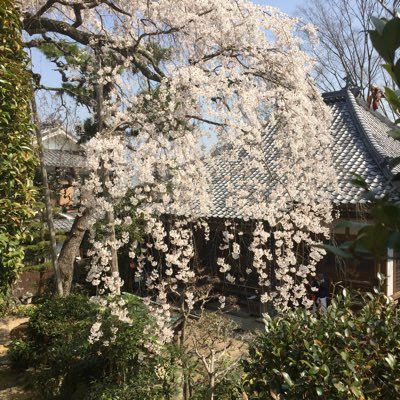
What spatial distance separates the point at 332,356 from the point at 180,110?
3530 millimetres

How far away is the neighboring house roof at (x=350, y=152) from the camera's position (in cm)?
876

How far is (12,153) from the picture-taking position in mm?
3973

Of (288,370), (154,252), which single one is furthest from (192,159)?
(154,252)

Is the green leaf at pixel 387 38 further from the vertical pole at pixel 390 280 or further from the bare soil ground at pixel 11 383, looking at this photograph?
the vertical pole at pixel 390 280

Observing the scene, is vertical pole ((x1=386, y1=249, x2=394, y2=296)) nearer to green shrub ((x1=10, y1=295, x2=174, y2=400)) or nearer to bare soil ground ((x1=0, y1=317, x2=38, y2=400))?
green shrub ((x1=10, y1=295, x2=174, y2=400))

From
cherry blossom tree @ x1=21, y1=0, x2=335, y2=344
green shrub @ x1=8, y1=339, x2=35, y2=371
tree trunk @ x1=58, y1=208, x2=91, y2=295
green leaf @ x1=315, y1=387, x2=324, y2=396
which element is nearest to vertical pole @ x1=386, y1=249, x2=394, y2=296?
cherry blossom tree @ x1=21, y1=0, x2=335, y2=344

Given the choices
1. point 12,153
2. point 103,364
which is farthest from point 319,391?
point 12,153

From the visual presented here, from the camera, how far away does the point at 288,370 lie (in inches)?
119

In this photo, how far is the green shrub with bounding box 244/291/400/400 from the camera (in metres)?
2.71

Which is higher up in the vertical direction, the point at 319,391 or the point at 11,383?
the point at 319,391

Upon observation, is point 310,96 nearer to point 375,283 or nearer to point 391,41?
point 375,283

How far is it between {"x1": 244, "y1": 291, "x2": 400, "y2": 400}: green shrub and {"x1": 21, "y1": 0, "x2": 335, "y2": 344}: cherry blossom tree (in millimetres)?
1801

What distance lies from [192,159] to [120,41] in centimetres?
195

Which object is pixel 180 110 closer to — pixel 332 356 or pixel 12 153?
pixel 12 153
